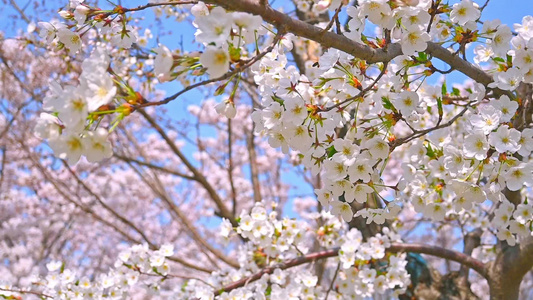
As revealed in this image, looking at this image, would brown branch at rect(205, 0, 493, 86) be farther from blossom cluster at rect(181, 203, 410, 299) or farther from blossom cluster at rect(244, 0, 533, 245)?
blossom cluster at rect(181, 203, 410, 299)

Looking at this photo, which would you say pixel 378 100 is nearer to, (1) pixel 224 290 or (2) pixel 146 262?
(1) pixel 224 290

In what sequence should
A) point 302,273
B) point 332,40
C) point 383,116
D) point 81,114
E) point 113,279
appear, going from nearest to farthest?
point 81,114, point 332,40, point 383,116, point 113,279, point 302,273

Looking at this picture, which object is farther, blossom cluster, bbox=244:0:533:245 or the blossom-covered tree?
blossom cluster, bbox=244:0:533:245

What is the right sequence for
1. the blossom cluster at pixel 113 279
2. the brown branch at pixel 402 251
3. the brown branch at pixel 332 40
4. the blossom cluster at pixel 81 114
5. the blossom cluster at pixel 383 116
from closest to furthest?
1. the blossom cluster at pixel 81 114
2. the brown branch at pixel 332 40
3. the blossom cluster at pixel 383 116
4. the blossom cluster at pixel 113 279
5. the brown branch at pixel 402 251

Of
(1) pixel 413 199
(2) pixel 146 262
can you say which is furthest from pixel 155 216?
(1) pixel 413 199

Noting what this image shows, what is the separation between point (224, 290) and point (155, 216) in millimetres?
7862

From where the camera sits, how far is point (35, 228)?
8.48m

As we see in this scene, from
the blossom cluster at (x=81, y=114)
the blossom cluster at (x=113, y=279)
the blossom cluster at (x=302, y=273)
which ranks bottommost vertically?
the blossom cluster at (x=81, y=114)

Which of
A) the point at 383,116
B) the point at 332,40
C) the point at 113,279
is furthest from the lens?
the point at 113,279

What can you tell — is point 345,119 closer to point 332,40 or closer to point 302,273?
point 332,40

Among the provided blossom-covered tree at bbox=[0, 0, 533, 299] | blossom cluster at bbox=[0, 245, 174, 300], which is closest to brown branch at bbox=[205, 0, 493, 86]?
blossom-covered tree at bbox=[0, 0, 533, 299]

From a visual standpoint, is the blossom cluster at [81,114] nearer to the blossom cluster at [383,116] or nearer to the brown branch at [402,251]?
the blossom cluster at [383,116]

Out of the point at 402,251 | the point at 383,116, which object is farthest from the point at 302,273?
the point at 383,116

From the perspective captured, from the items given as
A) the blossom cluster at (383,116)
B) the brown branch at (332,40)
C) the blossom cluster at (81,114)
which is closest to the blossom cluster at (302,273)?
the blossom cluster at (383,116)
